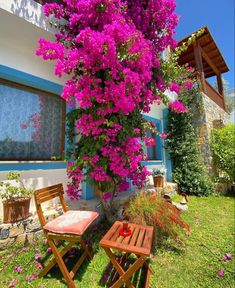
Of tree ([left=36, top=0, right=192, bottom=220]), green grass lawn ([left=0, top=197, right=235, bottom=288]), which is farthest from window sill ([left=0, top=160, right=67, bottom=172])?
green grass lawn ([left=0, top=197, right=235, bottom=288])

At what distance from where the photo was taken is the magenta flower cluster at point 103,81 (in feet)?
9.67

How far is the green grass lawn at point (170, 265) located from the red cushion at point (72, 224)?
755 mm

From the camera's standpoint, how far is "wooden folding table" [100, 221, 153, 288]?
6.45 ft

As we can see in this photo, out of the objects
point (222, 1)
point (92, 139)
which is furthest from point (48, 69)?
point (222, 1)

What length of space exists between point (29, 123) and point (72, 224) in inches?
109

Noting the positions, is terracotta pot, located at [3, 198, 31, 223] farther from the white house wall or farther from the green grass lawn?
the white house wall

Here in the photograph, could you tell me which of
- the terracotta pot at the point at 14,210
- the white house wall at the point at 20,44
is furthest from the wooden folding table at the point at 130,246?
the white house wall at the point at 20,44

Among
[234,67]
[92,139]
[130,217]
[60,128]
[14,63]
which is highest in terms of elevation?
[234,67]

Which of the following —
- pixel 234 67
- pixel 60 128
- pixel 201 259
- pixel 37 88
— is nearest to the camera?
pixel 201 259

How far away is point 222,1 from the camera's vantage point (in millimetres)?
7605

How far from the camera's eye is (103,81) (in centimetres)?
328

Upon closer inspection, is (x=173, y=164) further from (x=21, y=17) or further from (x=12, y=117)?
(x=21, y=17)

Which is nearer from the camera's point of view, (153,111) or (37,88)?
(37,88)

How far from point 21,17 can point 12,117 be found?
1953 mm
